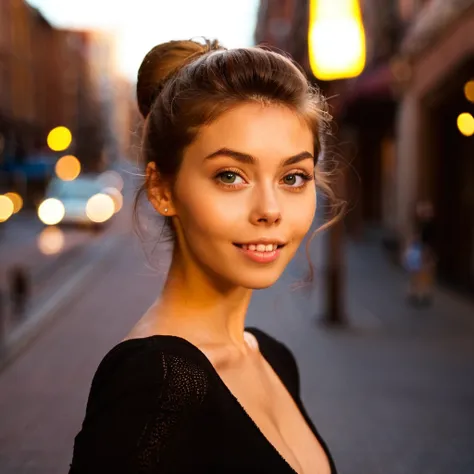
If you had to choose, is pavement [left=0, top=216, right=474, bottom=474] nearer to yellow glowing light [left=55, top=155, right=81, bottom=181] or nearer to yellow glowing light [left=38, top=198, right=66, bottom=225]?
yellow glowing light [left=38, top=198, right=66, bottom=225]

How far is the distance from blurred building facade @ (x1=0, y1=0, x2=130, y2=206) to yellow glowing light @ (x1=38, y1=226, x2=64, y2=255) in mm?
14730

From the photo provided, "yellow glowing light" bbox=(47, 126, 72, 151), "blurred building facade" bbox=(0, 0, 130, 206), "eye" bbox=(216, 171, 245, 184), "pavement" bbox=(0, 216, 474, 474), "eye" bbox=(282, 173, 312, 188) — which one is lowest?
"yellow glowing light" bbox=(47, 126, 72, 151)

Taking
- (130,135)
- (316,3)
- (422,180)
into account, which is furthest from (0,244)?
(130,135)

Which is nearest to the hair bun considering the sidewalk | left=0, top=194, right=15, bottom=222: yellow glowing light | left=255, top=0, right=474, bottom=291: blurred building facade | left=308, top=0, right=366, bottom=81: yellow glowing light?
the sidewalk

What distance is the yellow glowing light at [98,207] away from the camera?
92.7ft

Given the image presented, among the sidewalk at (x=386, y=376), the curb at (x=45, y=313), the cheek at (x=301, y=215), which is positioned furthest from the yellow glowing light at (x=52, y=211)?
the cheek at (x=301, y=215)

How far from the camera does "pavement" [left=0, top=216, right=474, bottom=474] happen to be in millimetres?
6031

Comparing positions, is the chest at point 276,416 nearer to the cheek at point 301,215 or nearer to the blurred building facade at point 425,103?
the cheek at point 301,215

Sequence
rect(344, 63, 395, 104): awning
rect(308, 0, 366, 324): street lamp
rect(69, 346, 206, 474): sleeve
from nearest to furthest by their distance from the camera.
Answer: rect(69, 346, 206, 474): sleeve, rect(308, 0, 366, 324): street lamp, rect(344, 63, 395, 104): awning

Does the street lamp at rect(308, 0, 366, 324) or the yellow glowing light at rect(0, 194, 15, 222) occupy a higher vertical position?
the street lamp at rect(308, 0, 366, 324)

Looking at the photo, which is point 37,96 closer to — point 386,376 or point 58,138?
point 58,138

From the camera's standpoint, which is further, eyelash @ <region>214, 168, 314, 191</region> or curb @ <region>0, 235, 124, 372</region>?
curb @ <region>0, 235, 124, 372</region>

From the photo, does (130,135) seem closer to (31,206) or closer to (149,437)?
(149,437)

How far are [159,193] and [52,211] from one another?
26.6 meters
